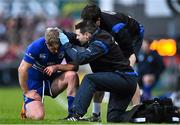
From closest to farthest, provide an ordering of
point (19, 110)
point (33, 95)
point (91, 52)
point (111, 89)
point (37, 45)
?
point (91, 52)
point (111, 89)
point (37, 45)
point (33, 95)
point (19, 110)

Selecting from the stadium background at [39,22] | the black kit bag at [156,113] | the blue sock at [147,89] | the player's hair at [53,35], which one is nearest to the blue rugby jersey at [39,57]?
the player's hair at [53,35]

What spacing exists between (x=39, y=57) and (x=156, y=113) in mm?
2093

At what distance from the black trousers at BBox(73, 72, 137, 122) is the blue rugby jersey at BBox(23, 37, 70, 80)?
94cm

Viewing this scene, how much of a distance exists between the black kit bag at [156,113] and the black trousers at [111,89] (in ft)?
1.17

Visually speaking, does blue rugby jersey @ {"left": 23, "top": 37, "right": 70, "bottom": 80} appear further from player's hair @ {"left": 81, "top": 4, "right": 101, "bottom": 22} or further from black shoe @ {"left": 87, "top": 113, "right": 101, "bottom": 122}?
black shoe @ {"left": 87, "top": 113, "right": 101, "bottom": 122}

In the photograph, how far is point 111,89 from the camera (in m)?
12.3

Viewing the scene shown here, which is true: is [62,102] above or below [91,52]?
below

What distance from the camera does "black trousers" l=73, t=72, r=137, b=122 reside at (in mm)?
11969

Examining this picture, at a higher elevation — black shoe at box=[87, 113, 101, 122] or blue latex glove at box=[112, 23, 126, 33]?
blue latex glove at box=[112, 23, 126, 33]

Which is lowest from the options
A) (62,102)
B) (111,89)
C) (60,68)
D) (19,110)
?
(62,102)

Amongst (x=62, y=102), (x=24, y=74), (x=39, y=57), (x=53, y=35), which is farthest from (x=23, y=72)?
(x=62, y=102)

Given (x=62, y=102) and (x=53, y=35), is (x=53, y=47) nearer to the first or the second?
(x=53, y=35)

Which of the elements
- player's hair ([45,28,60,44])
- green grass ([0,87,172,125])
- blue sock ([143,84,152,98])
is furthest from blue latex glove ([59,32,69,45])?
blue sock ([143,84,152,98])

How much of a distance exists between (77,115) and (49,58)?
1.37 m
